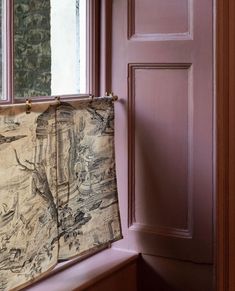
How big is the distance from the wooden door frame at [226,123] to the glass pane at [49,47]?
1.95 ft

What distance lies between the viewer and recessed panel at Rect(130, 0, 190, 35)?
2.05 metres

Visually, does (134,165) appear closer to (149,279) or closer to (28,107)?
(149,279)

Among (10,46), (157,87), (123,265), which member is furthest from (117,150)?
(10,46)

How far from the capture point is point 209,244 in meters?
2.06

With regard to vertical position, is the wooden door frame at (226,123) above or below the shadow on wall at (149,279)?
above

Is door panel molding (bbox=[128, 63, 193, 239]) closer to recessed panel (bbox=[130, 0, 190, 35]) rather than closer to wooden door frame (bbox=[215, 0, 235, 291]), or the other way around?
recessed panel (bbox=[130, 0, 190, 35])

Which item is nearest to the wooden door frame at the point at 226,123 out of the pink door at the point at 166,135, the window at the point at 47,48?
the pink door at the point at 166,135

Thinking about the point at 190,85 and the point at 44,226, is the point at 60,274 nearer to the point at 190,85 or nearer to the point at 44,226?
the point at 44,226

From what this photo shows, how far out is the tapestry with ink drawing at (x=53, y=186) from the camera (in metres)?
1.63

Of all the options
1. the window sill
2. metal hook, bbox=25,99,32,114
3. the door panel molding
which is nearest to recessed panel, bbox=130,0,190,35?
the door panel molding

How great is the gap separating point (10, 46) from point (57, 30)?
0.31 m

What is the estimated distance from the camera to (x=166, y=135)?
2117 millimetres

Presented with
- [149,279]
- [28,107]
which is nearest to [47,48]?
[28,107]

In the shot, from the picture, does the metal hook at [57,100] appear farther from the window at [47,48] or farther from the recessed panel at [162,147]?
the recessed panel at [162,147]
